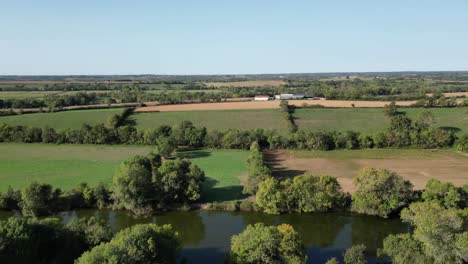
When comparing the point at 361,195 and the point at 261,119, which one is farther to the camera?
the point at 261,119

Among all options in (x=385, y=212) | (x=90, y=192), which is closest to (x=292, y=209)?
(x=385, y=212)

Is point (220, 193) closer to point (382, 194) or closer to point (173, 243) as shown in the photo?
point (382, 194)

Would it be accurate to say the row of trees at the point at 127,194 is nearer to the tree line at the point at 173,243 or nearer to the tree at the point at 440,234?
the tree line at the point at 173,243

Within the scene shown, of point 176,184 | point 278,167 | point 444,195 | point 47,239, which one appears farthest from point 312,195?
point 47,239

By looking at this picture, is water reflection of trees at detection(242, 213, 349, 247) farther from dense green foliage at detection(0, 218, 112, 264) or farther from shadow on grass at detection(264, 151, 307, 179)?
dense green foliage at detection(0, 218, 112, 264)

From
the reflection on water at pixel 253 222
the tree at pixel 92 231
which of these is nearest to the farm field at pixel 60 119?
the reflection on water at pixel 253 222

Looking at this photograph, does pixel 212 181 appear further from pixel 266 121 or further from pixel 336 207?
pixel 266 121

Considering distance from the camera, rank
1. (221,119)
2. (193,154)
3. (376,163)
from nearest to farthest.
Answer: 1. (376,163)
2. (193,154)
3. (221,119)
